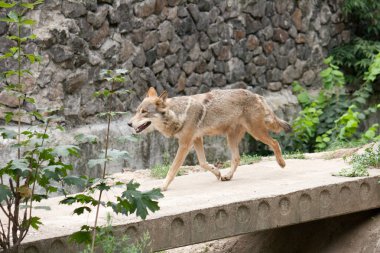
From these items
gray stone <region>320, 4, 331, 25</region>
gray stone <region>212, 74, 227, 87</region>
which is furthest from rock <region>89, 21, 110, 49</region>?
gray stone <region>320, 4, 331, 25</region>

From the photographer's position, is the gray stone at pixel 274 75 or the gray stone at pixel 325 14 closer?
the gray stone at pixel 274 75

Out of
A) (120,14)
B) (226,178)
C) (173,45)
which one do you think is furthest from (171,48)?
(226,178)

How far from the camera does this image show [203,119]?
746cm

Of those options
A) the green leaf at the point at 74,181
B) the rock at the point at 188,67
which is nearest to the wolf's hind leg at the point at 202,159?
the green leaf at the point at 74,181

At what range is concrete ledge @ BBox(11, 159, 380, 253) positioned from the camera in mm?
5395

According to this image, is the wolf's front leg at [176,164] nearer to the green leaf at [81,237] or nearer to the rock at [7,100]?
the green leaf at [81,237]

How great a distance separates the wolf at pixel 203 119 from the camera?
714 centimetres

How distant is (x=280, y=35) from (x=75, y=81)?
4.78m

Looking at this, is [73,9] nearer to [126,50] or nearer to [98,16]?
[98,16]

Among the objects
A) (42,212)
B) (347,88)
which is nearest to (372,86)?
(347,88)

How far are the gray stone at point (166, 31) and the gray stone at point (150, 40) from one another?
0.35 feet

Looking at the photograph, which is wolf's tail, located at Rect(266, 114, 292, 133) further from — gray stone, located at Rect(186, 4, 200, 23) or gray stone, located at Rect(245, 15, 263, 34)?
gray stone, located at Rect(245, 15, 263, 34)

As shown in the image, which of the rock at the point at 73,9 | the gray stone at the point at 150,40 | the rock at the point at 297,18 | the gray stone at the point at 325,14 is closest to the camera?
the rock at the point at 73,9

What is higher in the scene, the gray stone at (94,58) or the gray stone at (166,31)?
the gray stone at (166,31)
